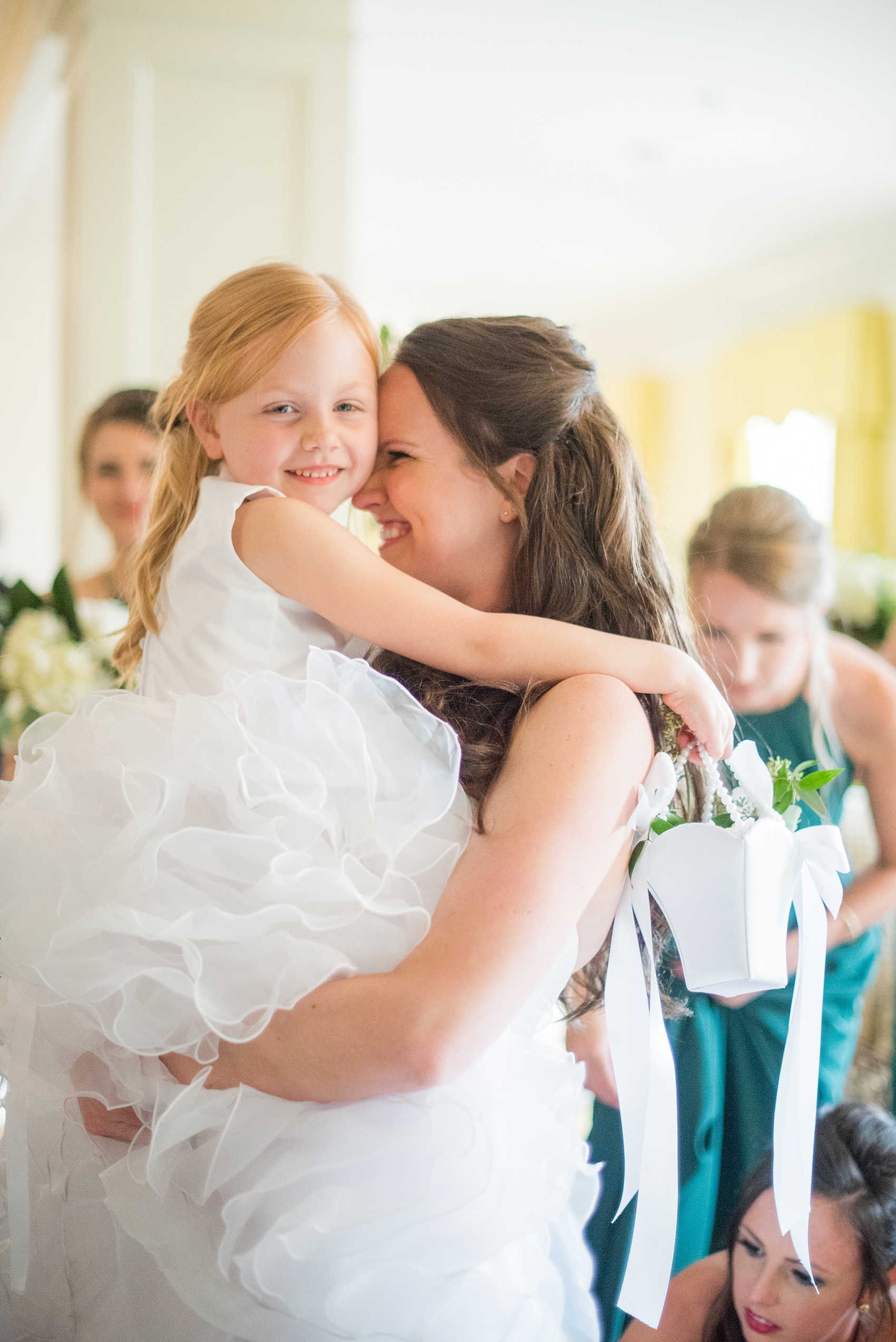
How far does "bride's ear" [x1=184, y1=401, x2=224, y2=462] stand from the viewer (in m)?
1.41

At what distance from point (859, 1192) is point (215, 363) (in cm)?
134

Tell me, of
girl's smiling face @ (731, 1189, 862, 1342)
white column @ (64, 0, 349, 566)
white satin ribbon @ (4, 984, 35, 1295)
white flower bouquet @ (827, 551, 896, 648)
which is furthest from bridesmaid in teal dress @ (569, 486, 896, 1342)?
white column @ (64, 0, 349, 566)

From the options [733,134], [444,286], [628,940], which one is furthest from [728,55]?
[628,940]

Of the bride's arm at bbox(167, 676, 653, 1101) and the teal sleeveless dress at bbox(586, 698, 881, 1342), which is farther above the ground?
the bride's arm at bbox(167, 676, 653, 1101)

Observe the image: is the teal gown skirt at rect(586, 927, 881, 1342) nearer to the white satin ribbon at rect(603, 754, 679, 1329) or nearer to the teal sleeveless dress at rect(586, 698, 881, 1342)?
the teal sleeveless dress at rect(586, 698, 881, 1342)

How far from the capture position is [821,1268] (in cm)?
134

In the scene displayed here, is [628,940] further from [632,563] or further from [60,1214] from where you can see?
[60,1214]

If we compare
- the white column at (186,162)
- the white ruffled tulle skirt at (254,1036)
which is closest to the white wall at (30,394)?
the white column at (186,162)

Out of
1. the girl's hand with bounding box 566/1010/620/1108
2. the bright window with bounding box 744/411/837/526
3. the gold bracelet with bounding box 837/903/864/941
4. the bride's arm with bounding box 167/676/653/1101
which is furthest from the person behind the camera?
the bright window with bounding box 744/411/837/526

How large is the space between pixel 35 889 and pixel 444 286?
6.98 metres

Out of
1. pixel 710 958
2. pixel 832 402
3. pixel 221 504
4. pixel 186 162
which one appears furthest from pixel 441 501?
pixel 832 402

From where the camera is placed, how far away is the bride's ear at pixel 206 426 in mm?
1412

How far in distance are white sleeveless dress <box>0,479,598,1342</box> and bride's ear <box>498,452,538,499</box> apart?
386 millimetres

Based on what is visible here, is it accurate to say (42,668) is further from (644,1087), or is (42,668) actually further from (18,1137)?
(644,1087)
